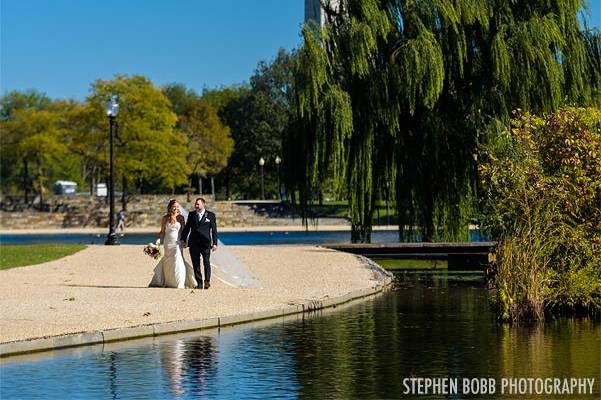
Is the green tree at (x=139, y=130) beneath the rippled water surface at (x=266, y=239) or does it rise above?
above

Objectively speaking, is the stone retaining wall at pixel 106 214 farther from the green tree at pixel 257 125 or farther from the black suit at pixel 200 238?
the black suit at pixel 200 238

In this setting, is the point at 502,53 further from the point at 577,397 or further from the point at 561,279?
the point at 577,397

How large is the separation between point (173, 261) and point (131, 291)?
47.6 inches

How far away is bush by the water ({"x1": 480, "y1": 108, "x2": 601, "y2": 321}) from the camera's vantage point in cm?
1745

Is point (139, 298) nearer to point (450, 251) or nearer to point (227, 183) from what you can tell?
point (450, 251)

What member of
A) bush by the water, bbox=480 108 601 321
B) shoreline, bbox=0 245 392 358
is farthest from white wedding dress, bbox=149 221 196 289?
bush by the water, bbox=480 108 601 321

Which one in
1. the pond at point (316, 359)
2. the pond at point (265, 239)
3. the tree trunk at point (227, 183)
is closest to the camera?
the pond at point (316, 359)

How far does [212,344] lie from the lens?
15.0 metres

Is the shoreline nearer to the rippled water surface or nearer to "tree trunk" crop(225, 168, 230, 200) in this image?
the rippled water surface

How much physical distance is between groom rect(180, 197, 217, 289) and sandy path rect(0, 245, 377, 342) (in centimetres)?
52

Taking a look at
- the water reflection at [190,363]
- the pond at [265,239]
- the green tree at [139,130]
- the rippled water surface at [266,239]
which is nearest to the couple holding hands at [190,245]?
the water reflection at [190,363]

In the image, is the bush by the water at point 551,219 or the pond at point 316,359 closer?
the pond at point 316,359

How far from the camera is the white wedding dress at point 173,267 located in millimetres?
22641

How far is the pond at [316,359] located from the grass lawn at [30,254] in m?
14.7
